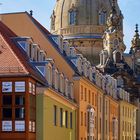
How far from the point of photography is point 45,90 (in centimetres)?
4134

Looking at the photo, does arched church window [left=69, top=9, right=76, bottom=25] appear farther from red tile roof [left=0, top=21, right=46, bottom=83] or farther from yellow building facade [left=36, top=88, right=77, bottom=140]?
red tile roof [left=0, top=21, right=46, bottom=83]

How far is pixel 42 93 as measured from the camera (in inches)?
1624

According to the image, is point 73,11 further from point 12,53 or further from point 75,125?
point 12,53

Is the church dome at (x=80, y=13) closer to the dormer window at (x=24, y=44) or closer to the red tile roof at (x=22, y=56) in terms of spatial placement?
the dormer window at (x=24, y=44)

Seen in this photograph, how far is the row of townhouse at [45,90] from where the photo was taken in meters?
38.7

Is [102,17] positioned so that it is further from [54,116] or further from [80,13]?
Answer: [54,116]

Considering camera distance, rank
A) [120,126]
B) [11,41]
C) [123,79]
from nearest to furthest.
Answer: [11,41], [120,126], [123,79]

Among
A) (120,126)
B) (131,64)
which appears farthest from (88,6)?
(120,126)

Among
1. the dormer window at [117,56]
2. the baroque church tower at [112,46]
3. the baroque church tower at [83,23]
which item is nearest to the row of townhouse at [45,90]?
the baroque church tower at [112,46]

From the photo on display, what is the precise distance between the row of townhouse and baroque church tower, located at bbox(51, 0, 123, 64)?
225 ft

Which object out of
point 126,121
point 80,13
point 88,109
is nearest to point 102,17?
point 80,13

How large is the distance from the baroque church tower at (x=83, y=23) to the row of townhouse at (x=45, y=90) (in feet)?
225

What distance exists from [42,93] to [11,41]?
499cm

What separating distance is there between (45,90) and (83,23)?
105 meters
